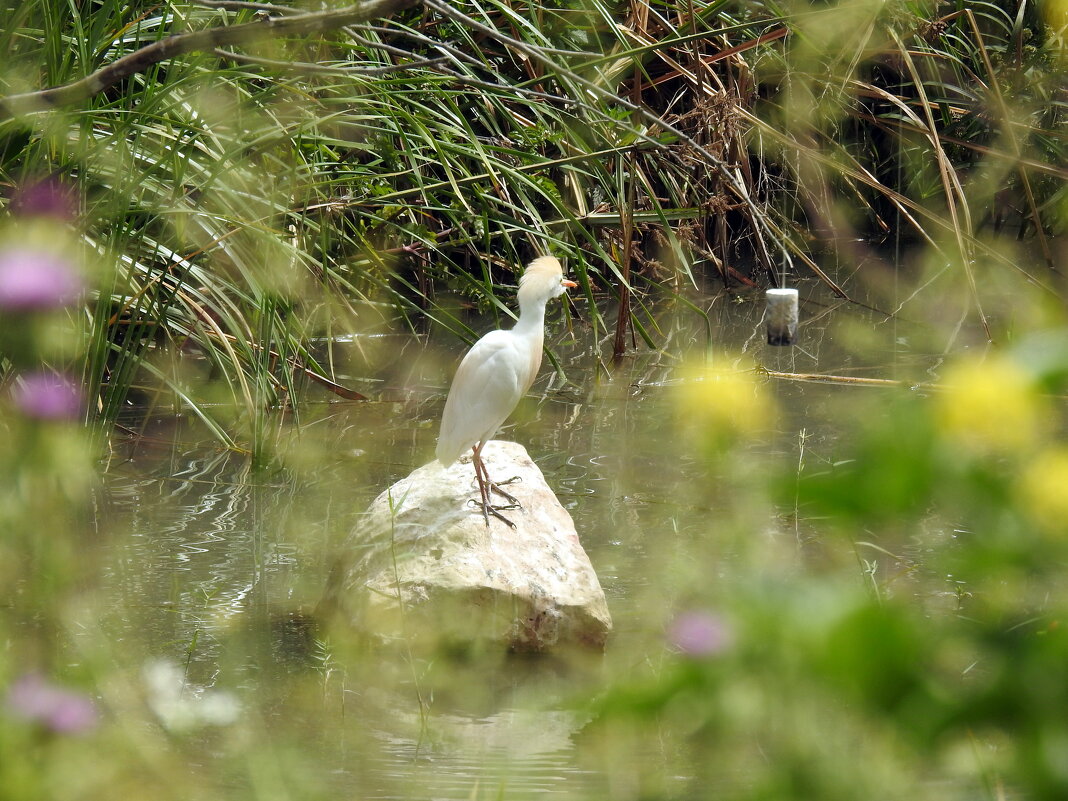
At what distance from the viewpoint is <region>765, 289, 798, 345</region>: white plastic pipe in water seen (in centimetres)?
521

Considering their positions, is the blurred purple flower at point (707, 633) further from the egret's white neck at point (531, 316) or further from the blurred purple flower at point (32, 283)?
the egret's white neck at point (531, 316)

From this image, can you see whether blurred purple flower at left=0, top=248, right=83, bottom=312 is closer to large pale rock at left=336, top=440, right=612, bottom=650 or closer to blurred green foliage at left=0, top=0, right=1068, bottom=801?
blurred green foliage at left=0, top=0, right=1068, bottom=801

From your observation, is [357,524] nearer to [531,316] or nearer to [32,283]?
[531,316]

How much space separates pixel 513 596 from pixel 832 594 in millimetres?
2062

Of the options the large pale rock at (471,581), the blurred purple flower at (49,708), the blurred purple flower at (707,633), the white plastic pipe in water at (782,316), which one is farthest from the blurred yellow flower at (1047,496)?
the white plastic pipe in water at (782,316)

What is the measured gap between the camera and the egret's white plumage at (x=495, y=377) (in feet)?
9.46

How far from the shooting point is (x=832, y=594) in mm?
452

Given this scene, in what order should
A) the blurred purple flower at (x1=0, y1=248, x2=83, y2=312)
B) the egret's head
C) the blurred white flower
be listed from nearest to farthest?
the blurred purple flower at (x1=0, y1=248, x2=83, y2=312)
the blurred white flower
the egret's head

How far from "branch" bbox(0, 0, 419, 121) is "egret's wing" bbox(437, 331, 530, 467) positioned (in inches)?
66.4

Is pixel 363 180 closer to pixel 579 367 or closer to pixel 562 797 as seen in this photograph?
pixel 579 367

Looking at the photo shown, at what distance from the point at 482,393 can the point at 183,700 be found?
116 centimetres

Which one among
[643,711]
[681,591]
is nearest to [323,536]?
[681,591]

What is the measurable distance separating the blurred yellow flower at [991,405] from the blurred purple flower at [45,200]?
6.16ft

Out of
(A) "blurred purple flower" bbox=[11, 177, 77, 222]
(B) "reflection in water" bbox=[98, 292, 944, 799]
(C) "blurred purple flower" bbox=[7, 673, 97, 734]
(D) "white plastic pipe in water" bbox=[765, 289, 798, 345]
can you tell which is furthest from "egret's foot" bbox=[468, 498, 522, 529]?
(D) "white plastic pipe in water" bbox=[765, 289, 798, 345]
